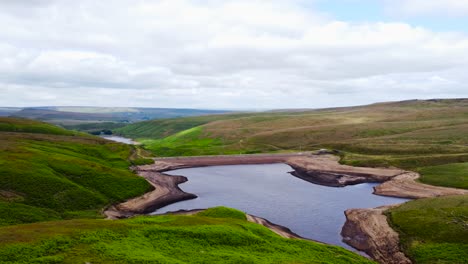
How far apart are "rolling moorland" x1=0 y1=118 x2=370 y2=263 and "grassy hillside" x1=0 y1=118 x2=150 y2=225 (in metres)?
0.20

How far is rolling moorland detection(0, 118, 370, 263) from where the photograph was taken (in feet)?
151

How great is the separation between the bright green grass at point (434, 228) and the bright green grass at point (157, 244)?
15.8 m

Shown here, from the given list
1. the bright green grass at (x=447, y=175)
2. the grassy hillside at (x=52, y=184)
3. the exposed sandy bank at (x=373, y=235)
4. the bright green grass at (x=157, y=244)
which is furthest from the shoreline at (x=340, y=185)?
the bright green grass at (x=157, y=244)

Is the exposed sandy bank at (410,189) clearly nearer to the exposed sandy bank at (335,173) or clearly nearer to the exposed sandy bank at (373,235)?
the exposed sandy bank at (335,173)

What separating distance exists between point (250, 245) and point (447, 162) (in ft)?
397

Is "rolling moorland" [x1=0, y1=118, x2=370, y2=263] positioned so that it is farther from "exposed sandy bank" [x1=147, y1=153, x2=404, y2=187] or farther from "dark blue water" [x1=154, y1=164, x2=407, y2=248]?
"exposed sandy bank" [x1=147, y1=153, x2=404, y2=187]

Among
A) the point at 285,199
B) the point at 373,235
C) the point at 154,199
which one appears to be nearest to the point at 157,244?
the point at 373,235

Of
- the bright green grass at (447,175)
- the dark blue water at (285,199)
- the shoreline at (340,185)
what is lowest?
the dark blue water at (285,199)

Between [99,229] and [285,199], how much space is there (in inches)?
2762

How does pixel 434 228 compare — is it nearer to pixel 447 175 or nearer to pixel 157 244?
pixel 157 244

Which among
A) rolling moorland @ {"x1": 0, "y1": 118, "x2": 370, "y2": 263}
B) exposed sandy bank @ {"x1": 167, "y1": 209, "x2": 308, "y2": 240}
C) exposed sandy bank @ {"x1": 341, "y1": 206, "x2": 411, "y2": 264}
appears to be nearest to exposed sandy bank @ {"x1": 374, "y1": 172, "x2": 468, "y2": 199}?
exposed sandy bank @ {"x1": 341, "y1": 206, "x2": 411, "y2": 264}

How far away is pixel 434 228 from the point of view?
252ft

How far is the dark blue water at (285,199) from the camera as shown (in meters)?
90.7

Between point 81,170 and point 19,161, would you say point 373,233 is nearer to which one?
point 81,170
